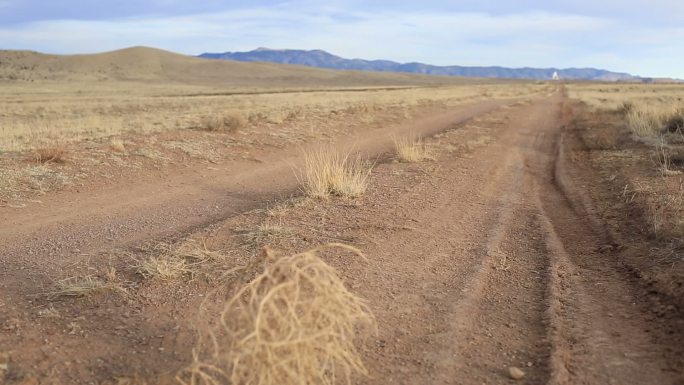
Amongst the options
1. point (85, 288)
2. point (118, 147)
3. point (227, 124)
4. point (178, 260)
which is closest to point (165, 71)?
point (227, 124)

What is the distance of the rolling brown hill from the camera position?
9931 cm

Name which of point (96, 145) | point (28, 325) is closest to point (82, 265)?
point (28, 325)

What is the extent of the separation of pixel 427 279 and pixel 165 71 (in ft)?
403

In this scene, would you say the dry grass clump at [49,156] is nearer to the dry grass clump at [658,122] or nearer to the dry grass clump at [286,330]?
the dry grass clump at [286,330]

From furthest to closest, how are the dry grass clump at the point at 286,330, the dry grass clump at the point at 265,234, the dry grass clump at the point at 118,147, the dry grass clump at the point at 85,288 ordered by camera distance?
the dry grass clump at the point at 118,147 < the dry grass clump at the point at 265,234 < the dry grass clump at the point at 85,288 < the dry grass clump at the point at 286,330

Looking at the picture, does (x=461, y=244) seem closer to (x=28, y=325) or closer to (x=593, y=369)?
(x=593, y=369)

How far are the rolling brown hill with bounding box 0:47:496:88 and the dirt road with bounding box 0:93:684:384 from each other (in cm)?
8618

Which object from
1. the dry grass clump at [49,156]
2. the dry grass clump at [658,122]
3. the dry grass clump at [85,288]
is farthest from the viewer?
the dry grass clump at [658,122]

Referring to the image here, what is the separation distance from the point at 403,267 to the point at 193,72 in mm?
123977

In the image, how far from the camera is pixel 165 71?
118125 millimetres

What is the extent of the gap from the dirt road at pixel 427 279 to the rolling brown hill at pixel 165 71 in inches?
3393

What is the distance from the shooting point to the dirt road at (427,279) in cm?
356

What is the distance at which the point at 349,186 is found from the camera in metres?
7.79

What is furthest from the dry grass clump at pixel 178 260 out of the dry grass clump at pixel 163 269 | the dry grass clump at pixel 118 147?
the dry grass clump at pixel 118 147
